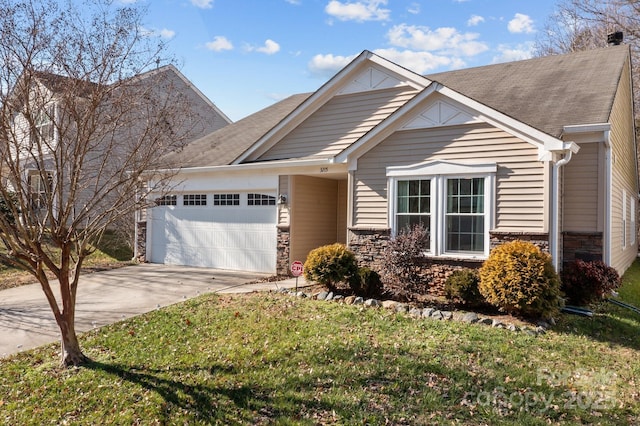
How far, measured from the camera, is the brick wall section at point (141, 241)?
591 inches

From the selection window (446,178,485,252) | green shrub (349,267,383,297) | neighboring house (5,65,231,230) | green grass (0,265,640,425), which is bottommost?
green grass (0,265,640,425)

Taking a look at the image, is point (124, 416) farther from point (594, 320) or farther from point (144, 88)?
point (594, 320)

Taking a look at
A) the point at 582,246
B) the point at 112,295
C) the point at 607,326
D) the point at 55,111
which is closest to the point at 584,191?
the point at 582,246

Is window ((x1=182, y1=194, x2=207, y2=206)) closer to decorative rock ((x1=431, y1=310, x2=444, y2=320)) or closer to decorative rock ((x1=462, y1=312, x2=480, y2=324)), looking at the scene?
decorative rock ((x1=431, y1=310, x2=444, y2=320))

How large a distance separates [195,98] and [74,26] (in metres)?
17.1

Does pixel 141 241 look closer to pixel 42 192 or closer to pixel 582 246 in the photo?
pixel 42 192

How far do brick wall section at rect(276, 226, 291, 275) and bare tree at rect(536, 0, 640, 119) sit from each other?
17.5 m

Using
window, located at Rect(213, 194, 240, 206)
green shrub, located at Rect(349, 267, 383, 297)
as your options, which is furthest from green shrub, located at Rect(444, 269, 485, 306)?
window, located at Rect(213, 194, 240, 206)

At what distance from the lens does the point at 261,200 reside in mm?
12922

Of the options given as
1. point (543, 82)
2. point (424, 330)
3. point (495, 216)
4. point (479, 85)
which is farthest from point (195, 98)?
point (424, 330)

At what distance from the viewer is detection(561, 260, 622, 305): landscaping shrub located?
28.8 feet

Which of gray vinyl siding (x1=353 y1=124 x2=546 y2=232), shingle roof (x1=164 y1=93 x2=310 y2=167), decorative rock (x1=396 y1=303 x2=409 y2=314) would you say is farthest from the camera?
shingle roof (x1=164 y1=93 x2=310 y2=167)

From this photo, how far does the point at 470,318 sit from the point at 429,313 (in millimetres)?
667

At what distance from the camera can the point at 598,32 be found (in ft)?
79.5
